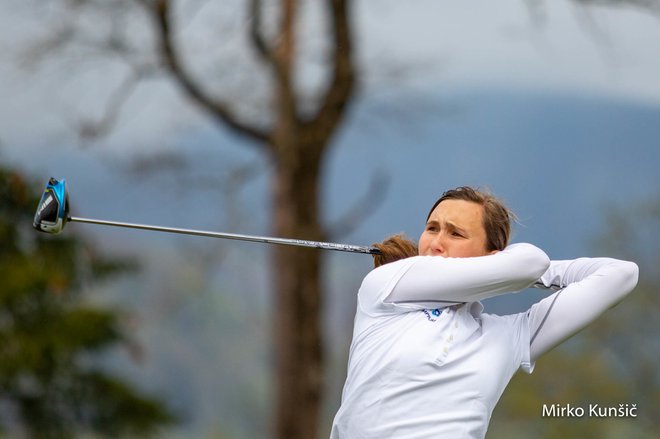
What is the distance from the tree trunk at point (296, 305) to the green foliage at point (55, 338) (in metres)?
0.55

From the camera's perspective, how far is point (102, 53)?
6105mm

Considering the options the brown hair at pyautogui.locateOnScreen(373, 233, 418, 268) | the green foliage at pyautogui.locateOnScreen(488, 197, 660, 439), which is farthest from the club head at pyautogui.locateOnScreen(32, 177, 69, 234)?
the green foliage at pyautogui.locateOnScreen(488, 197, 660, 439)

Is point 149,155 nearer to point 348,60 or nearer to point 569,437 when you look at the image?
point 348,60

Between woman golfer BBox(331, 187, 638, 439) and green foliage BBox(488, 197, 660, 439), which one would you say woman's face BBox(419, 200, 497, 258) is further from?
green foliage BBox(488, 197, 660, 439)

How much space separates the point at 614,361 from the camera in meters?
5.98

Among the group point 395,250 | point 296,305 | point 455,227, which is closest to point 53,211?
point 395,250

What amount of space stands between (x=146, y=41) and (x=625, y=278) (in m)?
4.50

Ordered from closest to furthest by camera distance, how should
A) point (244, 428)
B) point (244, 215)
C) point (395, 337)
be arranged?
1. point (395, 337)
2. point (244, 215)
3. point (244, 428)

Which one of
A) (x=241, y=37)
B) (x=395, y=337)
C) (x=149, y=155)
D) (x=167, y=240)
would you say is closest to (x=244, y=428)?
(x=167, y=240)

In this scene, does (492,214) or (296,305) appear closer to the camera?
(492,214)

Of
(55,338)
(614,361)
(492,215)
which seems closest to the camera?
(492,215)

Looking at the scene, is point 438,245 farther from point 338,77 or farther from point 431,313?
point 338,77

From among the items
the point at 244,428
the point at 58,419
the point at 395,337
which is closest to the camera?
the point at 395,337

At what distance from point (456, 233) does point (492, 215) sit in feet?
0.22
